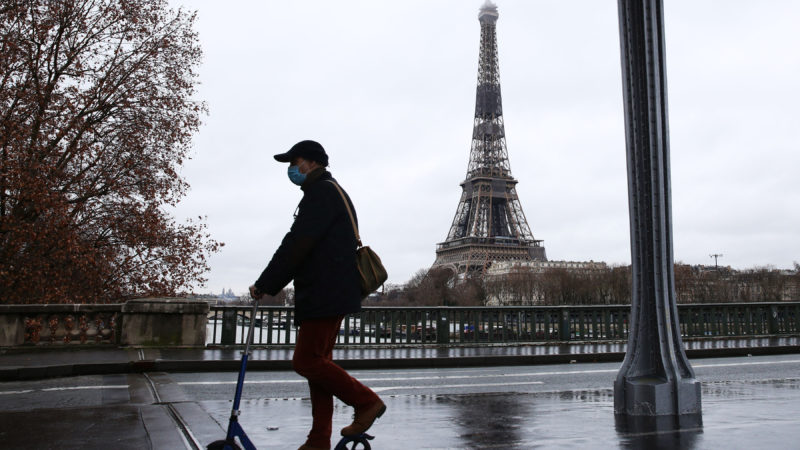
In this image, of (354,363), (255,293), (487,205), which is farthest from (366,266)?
(487,205)

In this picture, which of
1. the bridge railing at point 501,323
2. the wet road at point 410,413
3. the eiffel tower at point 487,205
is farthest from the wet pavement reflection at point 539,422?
the eiffel tower at point 487,205

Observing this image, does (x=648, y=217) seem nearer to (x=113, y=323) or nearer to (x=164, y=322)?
(x=164, y=322)

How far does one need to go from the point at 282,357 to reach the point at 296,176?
755cm

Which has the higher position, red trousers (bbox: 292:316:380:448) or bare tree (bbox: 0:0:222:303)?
bare tree (bbox: 0:0:222:303)

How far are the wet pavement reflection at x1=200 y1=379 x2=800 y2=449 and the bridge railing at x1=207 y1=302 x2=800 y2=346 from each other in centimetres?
704

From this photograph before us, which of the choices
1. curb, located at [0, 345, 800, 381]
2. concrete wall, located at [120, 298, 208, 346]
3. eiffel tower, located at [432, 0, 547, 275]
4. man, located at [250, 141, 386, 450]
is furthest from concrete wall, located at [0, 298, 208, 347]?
eiffel tower, located at [432, 0, 547, 275]

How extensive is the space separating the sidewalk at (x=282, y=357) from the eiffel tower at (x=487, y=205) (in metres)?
67.3

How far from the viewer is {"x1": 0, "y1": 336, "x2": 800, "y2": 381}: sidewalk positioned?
363 inches

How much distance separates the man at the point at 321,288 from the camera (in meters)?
3.81

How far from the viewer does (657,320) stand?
5.47 metres

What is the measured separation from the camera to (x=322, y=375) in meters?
3.89

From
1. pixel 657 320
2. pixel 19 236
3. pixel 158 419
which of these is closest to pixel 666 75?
pixel 657 320

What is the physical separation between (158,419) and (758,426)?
4.53 meters

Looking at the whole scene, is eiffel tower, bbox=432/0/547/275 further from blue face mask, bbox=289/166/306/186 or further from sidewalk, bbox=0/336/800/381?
blue face mask, bbox=289/166/306/186
